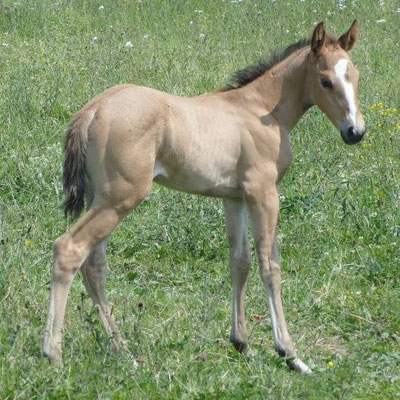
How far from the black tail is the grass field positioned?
532 millimetres

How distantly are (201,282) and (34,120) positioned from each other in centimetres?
295

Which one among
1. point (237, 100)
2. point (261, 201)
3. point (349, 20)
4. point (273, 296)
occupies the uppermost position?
point (237, 100)

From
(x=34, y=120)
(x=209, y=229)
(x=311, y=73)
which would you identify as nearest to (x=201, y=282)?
(x=209, y=229)

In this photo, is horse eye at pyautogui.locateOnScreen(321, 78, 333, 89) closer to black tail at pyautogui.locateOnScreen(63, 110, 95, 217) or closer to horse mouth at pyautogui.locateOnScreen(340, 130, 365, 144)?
horse mouth at pyautogui.locateOnScreen(340, 130, 365, 144)

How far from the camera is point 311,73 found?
5977 mm

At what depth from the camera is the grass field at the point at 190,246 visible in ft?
16.7

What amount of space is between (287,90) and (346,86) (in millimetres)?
440

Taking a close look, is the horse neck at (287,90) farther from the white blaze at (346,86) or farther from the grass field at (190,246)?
the grass field at (190,246)

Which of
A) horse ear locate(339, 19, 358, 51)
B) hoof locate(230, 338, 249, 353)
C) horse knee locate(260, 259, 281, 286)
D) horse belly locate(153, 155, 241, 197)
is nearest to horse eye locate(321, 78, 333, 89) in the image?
horse ear locate(339, 19, 358, 51)

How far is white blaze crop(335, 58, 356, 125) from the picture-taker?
572 centimetres

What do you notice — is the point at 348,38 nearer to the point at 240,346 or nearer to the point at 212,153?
the point at 212,153

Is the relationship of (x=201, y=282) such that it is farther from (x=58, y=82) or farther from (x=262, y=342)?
(x=58, y=82)

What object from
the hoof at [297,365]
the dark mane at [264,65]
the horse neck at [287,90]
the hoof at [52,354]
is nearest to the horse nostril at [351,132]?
the horse neck at [287,90]

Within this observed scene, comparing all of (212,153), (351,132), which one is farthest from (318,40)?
(212,153)
